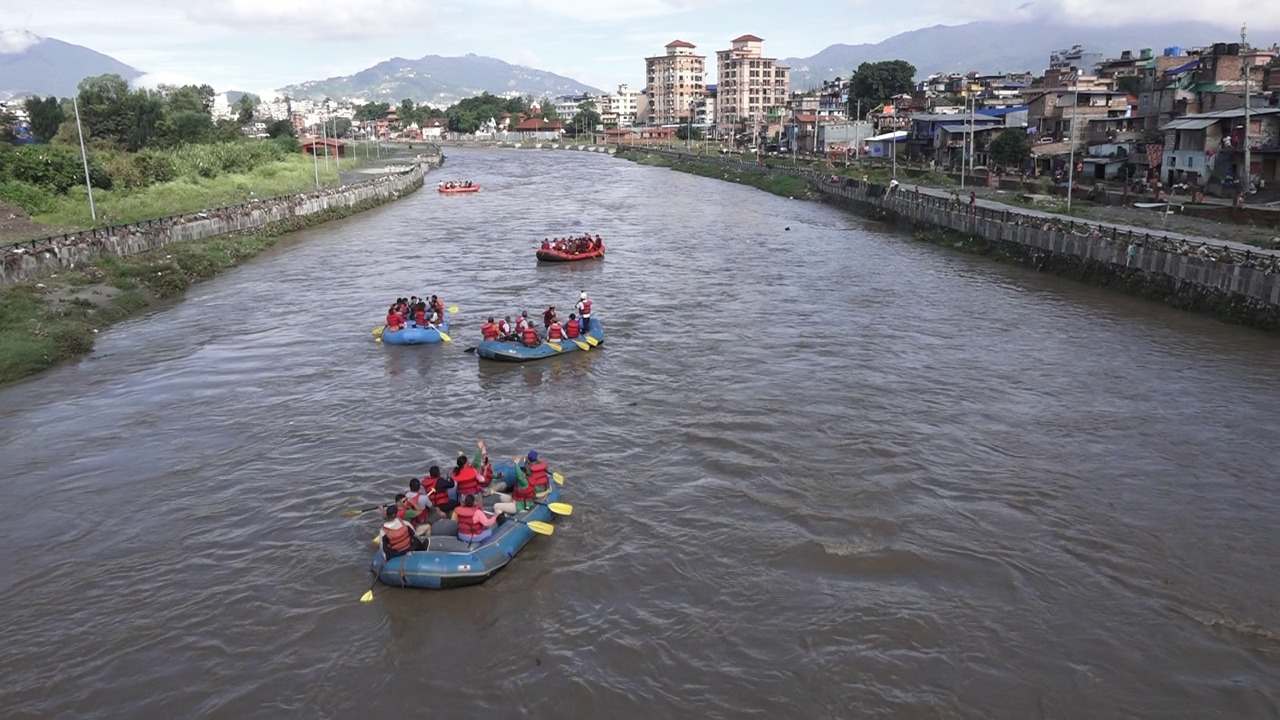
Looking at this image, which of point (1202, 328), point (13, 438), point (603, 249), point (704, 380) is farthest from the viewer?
point (603, 249)

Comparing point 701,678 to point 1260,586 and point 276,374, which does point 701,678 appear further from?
point 276,374

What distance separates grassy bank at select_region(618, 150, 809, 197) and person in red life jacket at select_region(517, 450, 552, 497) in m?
64.3

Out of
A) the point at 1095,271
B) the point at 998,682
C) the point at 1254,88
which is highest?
the point at 1254,88

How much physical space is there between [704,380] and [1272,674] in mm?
15461

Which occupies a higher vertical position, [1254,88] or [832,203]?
[1254,88]

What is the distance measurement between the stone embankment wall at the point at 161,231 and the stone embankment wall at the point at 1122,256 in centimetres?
3803

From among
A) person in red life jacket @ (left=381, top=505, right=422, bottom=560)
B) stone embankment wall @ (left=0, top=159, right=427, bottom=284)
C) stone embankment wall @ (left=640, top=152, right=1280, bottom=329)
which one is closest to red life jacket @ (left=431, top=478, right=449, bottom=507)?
person in red life jacket @ (left=381, top=505, right=422, bottom=560)

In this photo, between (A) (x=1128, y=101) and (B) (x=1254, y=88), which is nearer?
(B) (x=1254, y=88)

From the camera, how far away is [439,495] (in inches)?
655

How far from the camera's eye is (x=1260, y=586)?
50.3 ft

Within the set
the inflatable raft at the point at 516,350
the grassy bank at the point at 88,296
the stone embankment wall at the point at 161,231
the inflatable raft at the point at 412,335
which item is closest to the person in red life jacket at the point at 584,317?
the inflatable raft at the point at 516,350

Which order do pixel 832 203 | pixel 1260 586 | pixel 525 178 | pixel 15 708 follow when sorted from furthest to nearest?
1. pixel 525 178
2. pixel 832 203
3. pixel 1260 586
4. pixel 15 708

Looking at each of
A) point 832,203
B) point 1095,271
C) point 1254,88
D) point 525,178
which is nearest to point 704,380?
point 1095,271

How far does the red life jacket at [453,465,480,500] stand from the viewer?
16641mm
